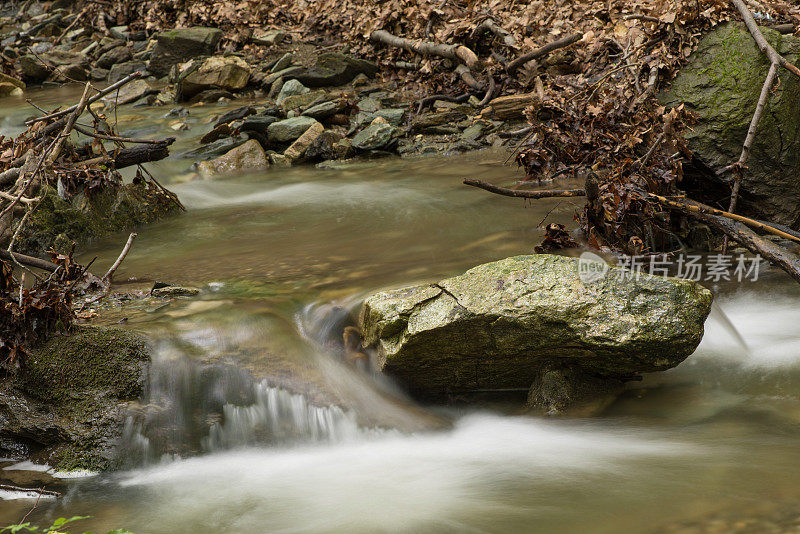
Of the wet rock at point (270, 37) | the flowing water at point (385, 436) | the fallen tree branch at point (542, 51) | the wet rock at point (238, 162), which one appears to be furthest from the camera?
the wet rock at point (270, 37)

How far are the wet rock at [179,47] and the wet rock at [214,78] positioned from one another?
2139 millimetres

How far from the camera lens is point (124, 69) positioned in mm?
16062

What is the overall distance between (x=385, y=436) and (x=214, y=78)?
11.6m

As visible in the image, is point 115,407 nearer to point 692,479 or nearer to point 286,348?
point 286,348

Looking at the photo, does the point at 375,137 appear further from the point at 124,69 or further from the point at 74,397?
the point at 124,69

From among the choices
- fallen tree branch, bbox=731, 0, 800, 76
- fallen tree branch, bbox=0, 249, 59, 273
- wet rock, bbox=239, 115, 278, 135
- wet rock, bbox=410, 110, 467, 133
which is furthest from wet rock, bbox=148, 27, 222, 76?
fallen tree branch, bbox=731, 0, 800, 76

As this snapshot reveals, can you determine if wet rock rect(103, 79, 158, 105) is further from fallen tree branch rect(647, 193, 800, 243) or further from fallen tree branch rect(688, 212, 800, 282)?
fallen tree branch rect(688, 212, 800, 282)

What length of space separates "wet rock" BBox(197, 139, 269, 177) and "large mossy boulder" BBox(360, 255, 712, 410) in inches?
238

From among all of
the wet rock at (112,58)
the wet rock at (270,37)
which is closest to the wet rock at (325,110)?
the wet rock at (270,37)

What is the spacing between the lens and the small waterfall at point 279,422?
12.6ft

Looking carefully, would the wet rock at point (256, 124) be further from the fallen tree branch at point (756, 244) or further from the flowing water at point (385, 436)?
the fallen tree branch at point (756, 244)

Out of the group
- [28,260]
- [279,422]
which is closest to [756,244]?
[279,422]

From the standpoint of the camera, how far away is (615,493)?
312 centimetres

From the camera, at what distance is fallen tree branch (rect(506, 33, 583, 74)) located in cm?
987
